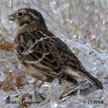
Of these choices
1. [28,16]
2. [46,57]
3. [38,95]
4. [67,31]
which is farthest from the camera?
[67,31]

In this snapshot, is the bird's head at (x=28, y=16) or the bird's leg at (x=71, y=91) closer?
the bird's leg at (x=71, y=91)

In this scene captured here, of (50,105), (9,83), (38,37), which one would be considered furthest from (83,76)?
(9,83)

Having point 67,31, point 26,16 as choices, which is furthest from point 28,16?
point 67,31

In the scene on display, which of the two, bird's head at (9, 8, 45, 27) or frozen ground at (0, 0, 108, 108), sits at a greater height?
bird's head at (9, 8, 45, 27)

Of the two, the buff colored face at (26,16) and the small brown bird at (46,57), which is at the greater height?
the buff colored face at (26,16)

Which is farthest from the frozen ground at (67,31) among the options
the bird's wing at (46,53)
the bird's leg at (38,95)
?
the bird's wing at (46,53)

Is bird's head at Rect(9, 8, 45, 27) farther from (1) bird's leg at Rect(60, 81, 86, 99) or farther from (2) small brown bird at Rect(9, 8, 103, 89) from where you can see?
(1) bird's leg at Rect(60, 81, 86, 99)

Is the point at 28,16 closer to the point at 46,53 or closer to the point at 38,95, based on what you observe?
the point at 46,53

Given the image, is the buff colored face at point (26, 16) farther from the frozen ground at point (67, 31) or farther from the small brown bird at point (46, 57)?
the frozen ground at point (67, 31)

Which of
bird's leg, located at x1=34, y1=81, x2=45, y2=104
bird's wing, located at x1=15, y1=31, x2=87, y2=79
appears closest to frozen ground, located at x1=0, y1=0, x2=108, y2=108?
bird's leg, located at x1=34, y1=81, x2=45, y2=104
